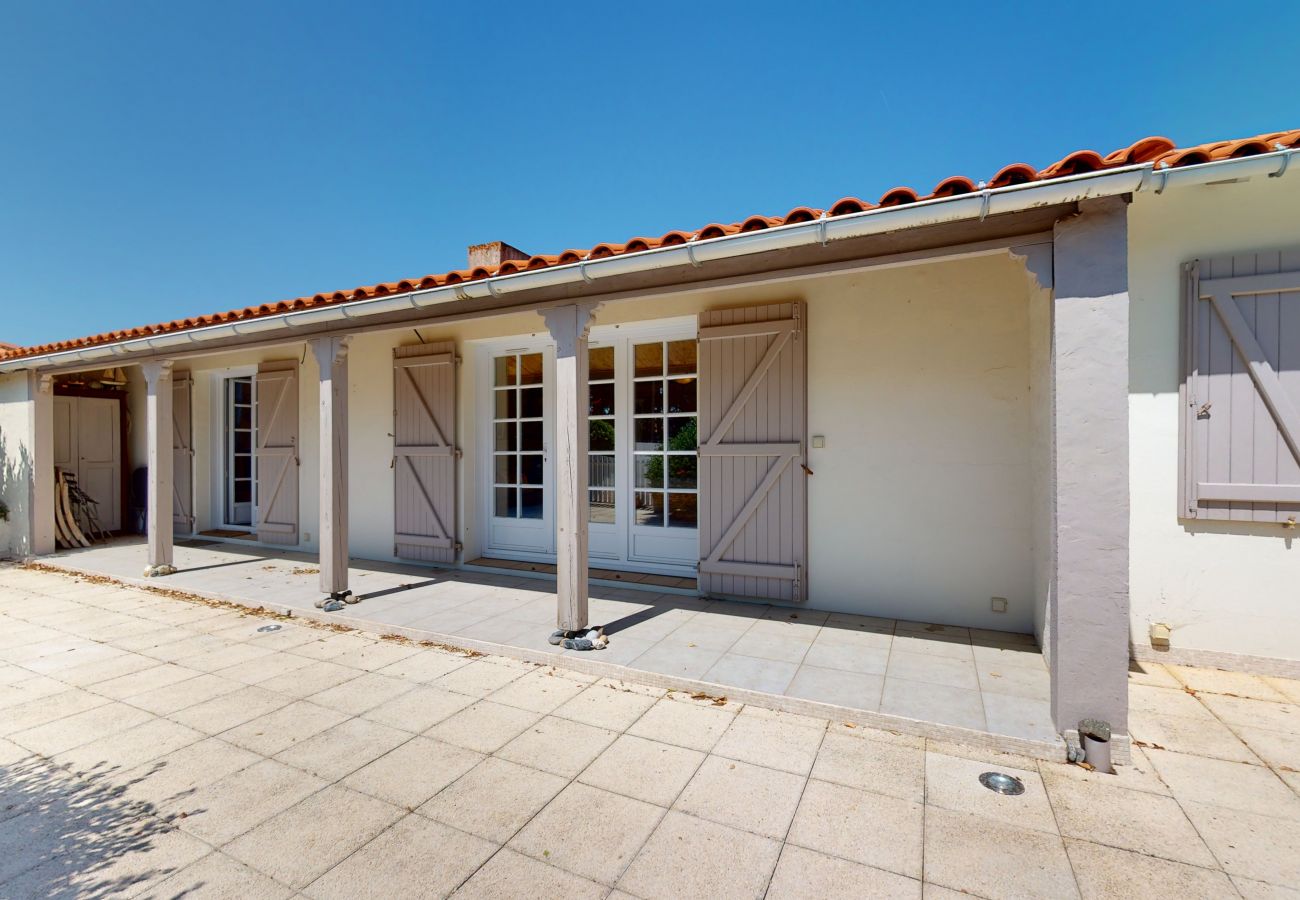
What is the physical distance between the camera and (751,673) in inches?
122

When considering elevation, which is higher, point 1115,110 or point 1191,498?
point 1115,110

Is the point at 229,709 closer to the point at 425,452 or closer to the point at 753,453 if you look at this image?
the point at 425,452

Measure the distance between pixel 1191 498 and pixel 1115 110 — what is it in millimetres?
5201

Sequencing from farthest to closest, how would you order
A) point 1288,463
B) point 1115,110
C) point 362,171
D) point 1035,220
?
point 362,171
point 1115,110
point 1288,463
point 1035,220

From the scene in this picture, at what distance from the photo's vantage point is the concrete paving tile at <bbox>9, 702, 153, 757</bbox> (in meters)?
2.52

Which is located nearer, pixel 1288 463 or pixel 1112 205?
pixel 1112 205

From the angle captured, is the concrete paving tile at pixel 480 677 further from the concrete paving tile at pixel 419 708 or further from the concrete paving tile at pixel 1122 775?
the concrete paving tile at pixel 1122 775

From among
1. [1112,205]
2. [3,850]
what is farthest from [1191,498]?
[3,850]

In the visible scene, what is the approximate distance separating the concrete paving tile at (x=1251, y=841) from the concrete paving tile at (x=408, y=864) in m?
2.36

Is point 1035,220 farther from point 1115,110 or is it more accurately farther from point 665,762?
point 1115,110

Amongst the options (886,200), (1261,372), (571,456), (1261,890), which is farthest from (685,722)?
(1261,372)

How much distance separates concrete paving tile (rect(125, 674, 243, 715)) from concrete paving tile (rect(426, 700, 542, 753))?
4.71 ft

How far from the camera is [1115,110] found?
6.04 meters

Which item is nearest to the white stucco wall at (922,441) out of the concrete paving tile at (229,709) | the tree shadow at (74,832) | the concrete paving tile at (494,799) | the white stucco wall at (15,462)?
the concrete paving tile at (494,799)
